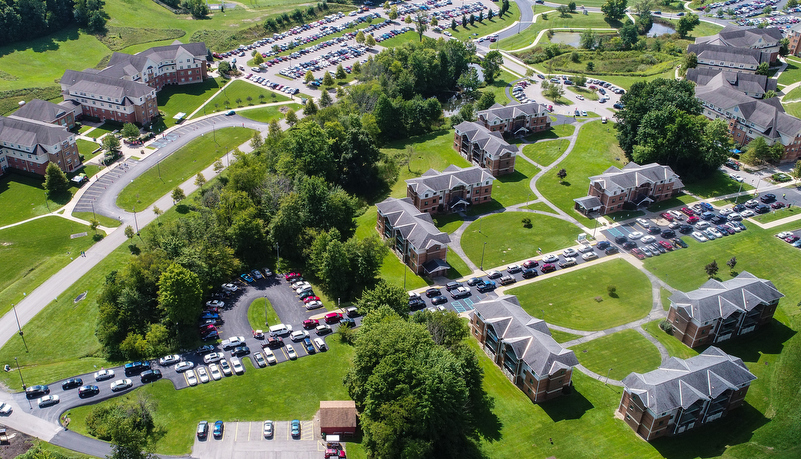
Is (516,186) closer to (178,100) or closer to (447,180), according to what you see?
(447,180)

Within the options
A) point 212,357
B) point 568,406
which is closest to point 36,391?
point 212,357

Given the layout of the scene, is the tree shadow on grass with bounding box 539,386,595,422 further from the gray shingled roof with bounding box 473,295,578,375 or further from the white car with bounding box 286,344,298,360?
the white car with bounding box 286,344,298,360

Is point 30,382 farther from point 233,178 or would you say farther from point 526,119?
point 526,119

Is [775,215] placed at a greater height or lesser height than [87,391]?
greater

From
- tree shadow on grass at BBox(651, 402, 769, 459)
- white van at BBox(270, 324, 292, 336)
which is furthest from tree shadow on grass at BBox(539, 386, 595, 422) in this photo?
white van at BBox(270, 324, 292, 336)

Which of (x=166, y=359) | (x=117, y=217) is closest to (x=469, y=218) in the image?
(x=166, y=359)
